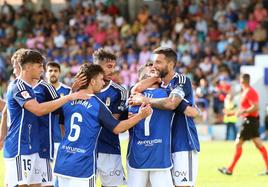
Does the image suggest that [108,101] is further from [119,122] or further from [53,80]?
[53,80]

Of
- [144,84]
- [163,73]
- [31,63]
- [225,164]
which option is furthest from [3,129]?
[225,164]

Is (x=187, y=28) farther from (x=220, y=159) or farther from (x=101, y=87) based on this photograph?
(x=101, y=87)

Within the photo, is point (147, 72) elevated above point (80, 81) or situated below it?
above

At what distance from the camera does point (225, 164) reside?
20.2 m

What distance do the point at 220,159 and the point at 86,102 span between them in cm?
1152

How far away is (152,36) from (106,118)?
23245 millimetres

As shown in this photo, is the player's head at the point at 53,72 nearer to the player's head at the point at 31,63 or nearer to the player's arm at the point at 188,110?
the player's head at the point at 31,63

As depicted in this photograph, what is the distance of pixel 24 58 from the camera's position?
431 inches

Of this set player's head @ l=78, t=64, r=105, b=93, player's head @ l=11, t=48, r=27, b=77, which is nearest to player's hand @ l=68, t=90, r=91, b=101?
player's head @ l=78, t=64, r=105, b=93

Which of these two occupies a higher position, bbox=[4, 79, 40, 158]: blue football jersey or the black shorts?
bbox=[4, 79, 40, 158]: blue football jersey

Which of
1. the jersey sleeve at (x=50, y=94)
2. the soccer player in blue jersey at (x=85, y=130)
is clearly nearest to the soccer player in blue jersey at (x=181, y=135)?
the soccer player in blue jersey at (x=85, y=130)

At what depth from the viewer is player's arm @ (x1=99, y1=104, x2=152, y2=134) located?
1025 centimetres

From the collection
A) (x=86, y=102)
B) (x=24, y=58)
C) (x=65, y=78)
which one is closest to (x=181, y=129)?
(x=86, y=102)

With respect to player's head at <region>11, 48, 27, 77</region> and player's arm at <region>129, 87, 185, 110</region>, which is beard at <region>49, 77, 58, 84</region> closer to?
player's head at <region>11, 48, 27, 77</region>
